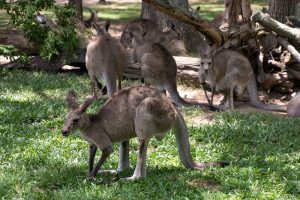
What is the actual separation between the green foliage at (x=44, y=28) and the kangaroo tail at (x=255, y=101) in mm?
3213

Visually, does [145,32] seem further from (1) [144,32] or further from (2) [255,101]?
(2) [255,101]

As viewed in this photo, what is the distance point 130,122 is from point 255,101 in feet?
15.4

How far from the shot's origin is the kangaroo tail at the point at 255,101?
992 cm

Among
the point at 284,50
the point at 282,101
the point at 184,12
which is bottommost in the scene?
the point at 282,101

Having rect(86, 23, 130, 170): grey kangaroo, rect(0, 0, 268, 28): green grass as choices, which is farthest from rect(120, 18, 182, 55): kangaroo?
rect(0, 0, 268, 28): green grass

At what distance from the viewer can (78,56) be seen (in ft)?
40.1

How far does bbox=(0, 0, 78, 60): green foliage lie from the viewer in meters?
9.77

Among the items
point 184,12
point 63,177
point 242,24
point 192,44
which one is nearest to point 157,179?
point 63,177

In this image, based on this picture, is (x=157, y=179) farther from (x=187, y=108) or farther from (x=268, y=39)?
(x=268, y=39)

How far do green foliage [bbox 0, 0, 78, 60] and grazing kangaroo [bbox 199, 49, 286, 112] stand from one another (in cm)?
240

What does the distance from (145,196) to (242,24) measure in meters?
5.86


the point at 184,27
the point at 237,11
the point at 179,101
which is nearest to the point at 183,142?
the point at 179,101

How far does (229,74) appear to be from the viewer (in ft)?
33.1

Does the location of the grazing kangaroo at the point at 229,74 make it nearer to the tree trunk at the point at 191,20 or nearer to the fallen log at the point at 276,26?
the tree trunk at the point at 191,20
